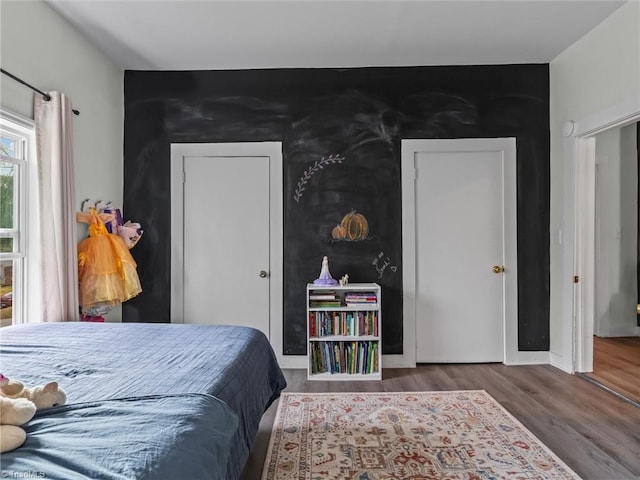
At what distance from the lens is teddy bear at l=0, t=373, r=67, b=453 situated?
0.97 m

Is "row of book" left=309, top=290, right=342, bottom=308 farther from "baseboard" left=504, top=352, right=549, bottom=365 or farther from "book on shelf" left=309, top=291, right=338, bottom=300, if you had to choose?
"baseboard" left=504, top=352, right=549, bottom=365

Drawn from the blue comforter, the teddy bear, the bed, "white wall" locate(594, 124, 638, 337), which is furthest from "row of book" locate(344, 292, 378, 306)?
"white wall" locate(594, 124, 638, 337)

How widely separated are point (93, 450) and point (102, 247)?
2484 millimetres

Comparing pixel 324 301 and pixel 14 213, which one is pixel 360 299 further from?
pixel 14 213

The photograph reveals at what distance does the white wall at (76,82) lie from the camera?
2.53m

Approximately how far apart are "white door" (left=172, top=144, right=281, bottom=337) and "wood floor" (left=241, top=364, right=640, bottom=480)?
0.83m

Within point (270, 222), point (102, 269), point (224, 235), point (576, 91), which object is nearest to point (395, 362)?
point (270, 222)

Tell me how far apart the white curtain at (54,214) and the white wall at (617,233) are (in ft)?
17.6

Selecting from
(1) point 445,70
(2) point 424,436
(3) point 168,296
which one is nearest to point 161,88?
(3) point 168,296

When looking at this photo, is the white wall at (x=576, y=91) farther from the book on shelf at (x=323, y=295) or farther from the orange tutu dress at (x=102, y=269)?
the orange tutu dress at (x=102, y=269)

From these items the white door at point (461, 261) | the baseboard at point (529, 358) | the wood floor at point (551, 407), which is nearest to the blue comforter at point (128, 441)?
the wood floor at point (551, 407)

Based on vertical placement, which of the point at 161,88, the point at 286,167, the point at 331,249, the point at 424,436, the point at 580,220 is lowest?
the point at 424,436

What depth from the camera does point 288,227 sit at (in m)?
3.87

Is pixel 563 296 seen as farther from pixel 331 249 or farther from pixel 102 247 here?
pixel 102 247
